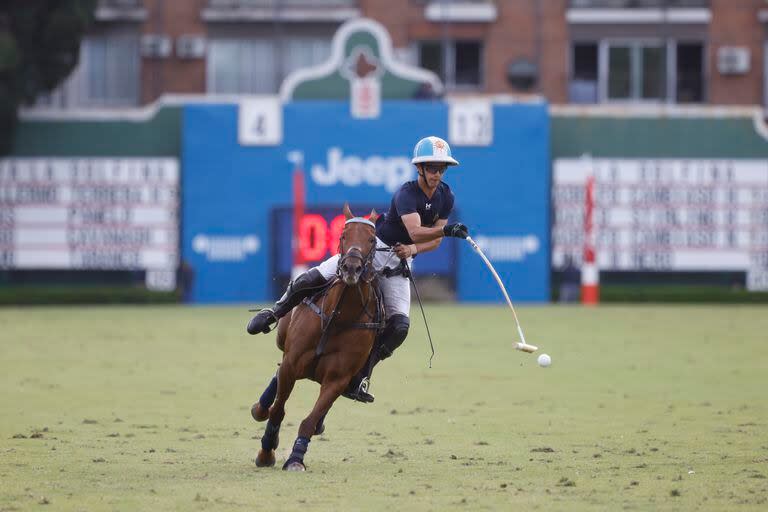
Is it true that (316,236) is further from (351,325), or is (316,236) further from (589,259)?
(351,325)

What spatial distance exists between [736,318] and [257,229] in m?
12.6

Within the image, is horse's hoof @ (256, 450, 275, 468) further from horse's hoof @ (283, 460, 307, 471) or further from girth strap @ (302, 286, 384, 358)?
girth strap @ (302, 286, 384, 358)

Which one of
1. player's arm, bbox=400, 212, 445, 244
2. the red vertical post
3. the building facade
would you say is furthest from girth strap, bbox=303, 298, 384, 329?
the building facade

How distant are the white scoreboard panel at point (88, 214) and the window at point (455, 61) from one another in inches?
413

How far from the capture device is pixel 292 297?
13.4m

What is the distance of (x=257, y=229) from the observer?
41156mm

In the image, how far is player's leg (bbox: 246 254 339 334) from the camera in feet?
43.3

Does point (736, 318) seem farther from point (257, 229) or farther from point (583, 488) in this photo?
point (583, 488)

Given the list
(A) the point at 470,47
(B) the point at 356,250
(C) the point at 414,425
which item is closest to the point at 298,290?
(B) the point at 356,250

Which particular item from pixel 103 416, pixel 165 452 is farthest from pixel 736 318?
pixel 165 452

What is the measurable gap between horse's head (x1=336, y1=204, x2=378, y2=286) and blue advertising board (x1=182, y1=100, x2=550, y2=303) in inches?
1113

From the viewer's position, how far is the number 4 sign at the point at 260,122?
135ft

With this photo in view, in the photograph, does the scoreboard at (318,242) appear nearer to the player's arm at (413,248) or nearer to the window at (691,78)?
the window at (691,78)

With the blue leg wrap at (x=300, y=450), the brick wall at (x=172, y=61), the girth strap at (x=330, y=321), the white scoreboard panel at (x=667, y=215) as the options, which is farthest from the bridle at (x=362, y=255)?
the brick wall at (x=172, y=61)
